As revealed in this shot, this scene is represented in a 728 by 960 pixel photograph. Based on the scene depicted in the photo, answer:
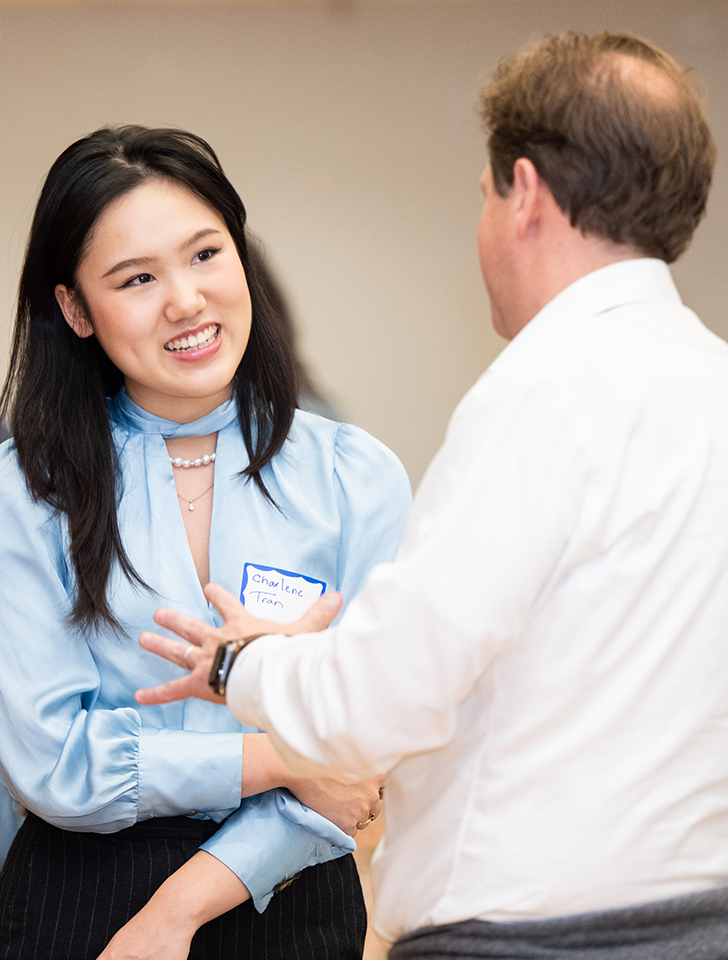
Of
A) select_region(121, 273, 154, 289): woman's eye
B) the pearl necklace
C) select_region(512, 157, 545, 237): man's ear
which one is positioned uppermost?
select_region(512, 157, 545, 237): man's ear

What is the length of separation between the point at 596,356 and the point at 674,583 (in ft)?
0.76

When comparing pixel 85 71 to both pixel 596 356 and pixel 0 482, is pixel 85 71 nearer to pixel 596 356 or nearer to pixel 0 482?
pixel 0 482

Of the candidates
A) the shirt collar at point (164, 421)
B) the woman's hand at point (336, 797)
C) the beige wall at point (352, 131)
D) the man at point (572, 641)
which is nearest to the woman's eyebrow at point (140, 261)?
the shirt collar at point (164, 421)


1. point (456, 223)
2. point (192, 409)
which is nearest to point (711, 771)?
point (192, 409)

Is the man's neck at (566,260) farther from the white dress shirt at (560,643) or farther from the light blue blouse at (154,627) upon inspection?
the light blue blouse at (154,627)

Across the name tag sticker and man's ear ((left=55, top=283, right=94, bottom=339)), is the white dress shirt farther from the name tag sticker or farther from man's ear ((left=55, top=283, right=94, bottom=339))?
man's ear ((left=55, top=283, right=94, bottom=339))

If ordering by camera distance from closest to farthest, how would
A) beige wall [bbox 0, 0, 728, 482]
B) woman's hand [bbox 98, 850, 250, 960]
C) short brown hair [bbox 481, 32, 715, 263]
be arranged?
short brown hair [bbox 481, 32, 715, 263]
woman's hand [bbox 98, 850, 250, 960]
beige wall [bbox 0, 0, 728, 482]

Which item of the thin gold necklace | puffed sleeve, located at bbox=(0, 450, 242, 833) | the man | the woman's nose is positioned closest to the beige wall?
the thin gold necklace

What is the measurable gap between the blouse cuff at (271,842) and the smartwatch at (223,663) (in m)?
0.49

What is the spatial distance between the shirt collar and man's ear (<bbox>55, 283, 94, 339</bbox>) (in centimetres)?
13

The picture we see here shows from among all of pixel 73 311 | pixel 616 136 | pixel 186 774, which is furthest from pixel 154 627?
pixel 616 136

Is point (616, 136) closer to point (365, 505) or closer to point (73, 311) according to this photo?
point (365, 505)

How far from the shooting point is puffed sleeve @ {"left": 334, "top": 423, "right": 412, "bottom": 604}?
5.28ft

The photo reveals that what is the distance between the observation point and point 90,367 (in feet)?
5.62
